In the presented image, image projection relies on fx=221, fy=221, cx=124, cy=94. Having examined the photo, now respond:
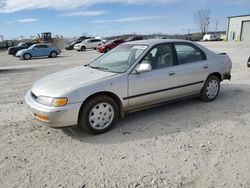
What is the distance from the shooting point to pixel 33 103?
3613 mm

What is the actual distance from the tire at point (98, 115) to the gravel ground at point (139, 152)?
15cm

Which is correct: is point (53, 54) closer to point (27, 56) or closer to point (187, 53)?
point (27, 56)

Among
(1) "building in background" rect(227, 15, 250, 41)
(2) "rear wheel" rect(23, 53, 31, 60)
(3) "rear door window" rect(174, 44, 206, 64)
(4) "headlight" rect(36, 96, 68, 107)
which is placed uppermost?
(1) "building in background" rect(227, 15, 250, 41)

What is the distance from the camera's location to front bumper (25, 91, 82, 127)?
3320 millimetres

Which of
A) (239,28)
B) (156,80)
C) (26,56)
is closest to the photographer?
(156,80)

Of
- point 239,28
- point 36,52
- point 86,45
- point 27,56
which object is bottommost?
point 27,56

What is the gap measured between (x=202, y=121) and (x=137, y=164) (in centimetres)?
185

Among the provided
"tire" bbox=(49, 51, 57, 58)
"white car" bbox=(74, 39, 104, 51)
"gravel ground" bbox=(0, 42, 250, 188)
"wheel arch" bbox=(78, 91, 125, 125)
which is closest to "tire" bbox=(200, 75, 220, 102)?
"gravel ground" bbox=(0, 42, 250, 188)

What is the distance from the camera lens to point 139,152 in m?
3.19

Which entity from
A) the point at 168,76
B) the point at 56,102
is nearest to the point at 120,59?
the point at 168,76

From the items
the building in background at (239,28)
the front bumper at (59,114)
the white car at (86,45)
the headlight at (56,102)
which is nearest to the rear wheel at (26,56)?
the white car at (86,45)

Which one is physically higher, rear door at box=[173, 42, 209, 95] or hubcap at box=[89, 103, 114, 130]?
rear door at box=[173, 42, 209, 95]

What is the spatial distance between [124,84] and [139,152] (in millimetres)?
1200

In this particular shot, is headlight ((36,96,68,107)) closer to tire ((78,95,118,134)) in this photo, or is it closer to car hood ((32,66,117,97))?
car hood ((32,66,117,97))
